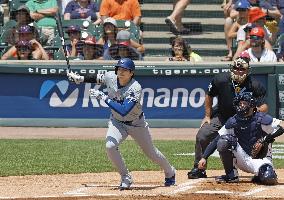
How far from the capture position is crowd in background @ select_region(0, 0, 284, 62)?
55.4ft

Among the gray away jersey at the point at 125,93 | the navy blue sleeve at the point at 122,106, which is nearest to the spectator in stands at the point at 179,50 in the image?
the gray away jersey at the point at 125,93

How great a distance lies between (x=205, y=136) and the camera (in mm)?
11031

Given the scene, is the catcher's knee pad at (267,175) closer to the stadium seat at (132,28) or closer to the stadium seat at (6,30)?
the stadium seat at (132,28)

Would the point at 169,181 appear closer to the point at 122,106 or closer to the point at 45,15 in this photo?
the point at 122,106

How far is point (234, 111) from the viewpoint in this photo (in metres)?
11.0

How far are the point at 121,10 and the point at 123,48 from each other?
1.61 metres

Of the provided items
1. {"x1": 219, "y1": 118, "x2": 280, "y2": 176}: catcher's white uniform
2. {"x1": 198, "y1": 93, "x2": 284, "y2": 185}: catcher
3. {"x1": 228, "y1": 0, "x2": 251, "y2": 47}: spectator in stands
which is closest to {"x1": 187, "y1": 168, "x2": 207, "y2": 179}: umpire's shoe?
{"x1": 198, "y1": 93, "x2": 284, "y2": 185}: catcher

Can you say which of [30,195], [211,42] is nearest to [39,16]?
[211,42]

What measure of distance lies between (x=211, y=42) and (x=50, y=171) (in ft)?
26.5

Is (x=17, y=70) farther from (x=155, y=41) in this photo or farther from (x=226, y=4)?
(x=226, y=4)

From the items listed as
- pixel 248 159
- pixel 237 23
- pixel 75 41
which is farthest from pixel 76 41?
pixel 248 159

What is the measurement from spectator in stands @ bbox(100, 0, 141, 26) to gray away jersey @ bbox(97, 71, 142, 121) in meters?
8.03

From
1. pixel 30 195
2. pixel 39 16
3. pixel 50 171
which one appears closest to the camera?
pixel 30 195

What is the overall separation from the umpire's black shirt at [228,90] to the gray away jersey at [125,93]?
4.93 feet
